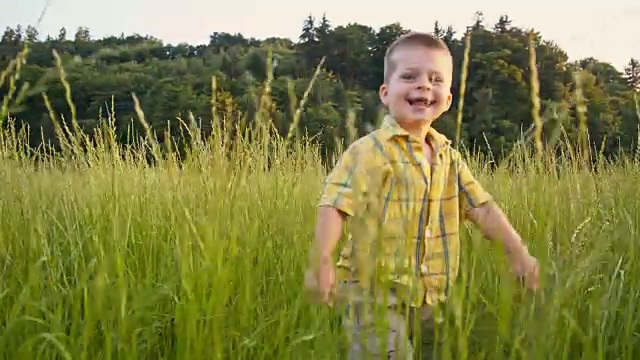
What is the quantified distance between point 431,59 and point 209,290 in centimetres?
90

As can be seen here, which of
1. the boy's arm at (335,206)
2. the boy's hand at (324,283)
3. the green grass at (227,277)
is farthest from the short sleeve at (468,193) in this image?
the boy's hand at (324,283)

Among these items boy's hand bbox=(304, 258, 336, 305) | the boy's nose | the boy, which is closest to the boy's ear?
the boy

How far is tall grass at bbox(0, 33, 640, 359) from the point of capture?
3.88 feet

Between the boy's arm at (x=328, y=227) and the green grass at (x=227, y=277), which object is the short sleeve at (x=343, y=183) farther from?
the green grass at (x=227, y=277)

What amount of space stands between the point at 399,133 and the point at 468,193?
0.29m

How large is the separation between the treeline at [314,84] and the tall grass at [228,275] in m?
0.28

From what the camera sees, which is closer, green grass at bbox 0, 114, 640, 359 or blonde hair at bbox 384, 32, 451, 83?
green grass at bbox 0, 114, 640, 359

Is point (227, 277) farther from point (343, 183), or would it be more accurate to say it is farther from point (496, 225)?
point (496, 225)

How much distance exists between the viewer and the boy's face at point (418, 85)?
6.23 feet

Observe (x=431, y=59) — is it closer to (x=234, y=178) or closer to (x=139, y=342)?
(x=234, y=178)

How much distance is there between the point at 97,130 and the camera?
11.1 feet

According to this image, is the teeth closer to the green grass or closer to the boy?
the boy

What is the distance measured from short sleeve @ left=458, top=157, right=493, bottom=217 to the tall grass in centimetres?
15

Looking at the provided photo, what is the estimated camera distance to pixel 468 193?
200 centimetres
